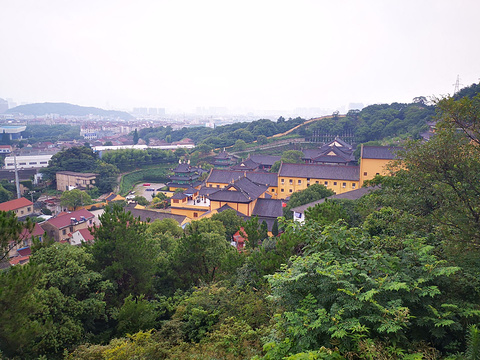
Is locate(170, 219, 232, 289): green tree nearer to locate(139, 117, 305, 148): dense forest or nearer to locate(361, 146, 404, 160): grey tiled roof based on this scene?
locate(361, 146, 404, 160): grey tiled roof

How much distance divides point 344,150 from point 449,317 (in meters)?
32.1

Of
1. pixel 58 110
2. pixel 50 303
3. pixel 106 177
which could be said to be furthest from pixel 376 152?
pixel 58 110

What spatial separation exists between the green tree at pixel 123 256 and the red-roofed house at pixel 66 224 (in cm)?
1284

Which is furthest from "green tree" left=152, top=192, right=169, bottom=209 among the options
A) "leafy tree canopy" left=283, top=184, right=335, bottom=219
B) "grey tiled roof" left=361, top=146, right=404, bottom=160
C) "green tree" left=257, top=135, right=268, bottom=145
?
"green tree" left=257, top=135, right=268, bottom=145

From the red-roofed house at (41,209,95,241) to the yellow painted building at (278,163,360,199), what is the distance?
14119 mm

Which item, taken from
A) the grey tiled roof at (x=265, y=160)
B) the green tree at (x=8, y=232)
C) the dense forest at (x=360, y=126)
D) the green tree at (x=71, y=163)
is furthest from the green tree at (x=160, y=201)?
the green tree at (x=8, y=232)

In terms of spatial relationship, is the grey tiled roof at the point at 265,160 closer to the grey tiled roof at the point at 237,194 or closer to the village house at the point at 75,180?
the grey tiled roof at the point at 237,194

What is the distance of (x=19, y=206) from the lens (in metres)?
24.8

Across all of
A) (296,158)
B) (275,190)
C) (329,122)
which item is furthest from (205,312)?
(329,122)

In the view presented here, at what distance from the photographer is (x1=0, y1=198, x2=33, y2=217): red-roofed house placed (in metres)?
24.2

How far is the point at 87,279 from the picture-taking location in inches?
276

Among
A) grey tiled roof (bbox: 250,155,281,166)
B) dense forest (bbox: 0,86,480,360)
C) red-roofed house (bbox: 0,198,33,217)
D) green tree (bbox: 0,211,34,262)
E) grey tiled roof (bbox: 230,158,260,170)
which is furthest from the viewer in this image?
grey tiled roof (bbox: 250,155,281,166)

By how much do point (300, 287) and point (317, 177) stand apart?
2204 cm

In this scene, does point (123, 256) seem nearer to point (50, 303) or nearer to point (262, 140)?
point (50, 303)
